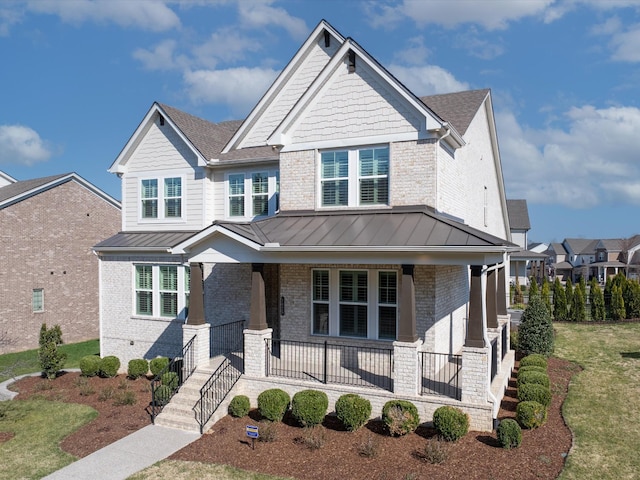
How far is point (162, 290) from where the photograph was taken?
1628 centimetres

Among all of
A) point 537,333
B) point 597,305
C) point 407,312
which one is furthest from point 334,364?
point 597,305

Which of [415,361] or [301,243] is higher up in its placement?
[301,243]

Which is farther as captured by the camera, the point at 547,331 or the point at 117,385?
the point at 547,331

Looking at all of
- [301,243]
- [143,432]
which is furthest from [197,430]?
[301,243]

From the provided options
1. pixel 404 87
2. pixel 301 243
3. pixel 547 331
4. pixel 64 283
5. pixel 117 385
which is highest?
pixel 404 87

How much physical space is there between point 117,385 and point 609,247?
251 ft

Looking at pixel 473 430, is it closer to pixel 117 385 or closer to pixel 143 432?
pixel 143 432

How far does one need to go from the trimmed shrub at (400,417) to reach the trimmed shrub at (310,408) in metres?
1.37

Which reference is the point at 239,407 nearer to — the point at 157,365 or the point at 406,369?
the point at 406,369

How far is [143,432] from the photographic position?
34.4 feet

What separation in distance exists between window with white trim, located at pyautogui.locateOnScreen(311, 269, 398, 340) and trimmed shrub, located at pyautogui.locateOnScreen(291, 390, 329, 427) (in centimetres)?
262

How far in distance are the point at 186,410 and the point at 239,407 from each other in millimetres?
1243

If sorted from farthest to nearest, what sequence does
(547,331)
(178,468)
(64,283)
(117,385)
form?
(64,283) → (547,331) → (117,385) → (178,468)

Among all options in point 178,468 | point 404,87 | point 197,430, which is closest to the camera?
point 178,468
